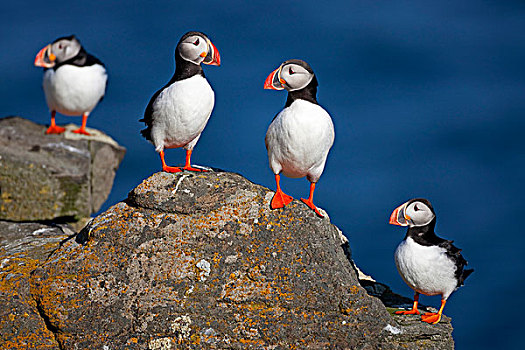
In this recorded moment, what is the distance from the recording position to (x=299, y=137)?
20.5ft

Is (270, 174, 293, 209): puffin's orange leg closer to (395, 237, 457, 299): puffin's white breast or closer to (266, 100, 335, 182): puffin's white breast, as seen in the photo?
(266, 100, 335, 182): puffin's white breast

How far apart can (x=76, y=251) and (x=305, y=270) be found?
6.51ft

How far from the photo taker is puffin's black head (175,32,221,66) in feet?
21.2

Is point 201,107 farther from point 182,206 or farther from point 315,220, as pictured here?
point 315,220

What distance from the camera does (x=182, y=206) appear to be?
6250 millimetres

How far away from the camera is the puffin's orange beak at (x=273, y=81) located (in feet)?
20.4

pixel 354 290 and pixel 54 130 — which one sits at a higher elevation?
pixel 354 290

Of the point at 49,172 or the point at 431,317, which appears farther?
the point at 49,172

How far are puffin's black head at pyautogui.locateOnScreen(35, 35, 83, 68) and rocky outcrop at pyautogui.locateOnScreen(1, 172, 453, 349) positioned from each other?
18.6 ft

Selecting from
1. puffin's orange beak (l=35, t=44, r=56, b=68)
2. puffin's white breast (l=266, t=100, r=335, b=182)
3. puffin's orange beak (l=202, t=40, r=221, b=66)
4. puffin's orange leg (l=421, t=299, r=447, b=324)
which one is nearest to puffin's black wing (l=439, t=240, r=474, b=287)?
puffin's orange leg (l=421, t=299, r=447, b=324)

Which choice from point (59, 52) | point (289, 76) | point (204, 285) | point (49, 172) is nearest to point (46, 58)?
point (59, 52)

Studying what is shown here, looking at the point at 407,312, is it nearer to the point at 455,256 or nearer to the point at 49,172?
the point at 455,256

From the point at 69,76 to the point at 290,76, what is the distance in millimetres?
6038

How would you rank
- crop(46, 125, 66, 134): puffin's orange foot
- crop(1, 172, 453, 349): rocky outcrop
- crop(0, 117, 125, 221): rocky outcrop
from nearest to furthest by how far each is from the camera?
crop(1, 172, 453, 349): rocky outcrop < crop(0, 117, 125, 221): rocky outcrop < crop(46, 125, 66, 134): puffin's orange foot
